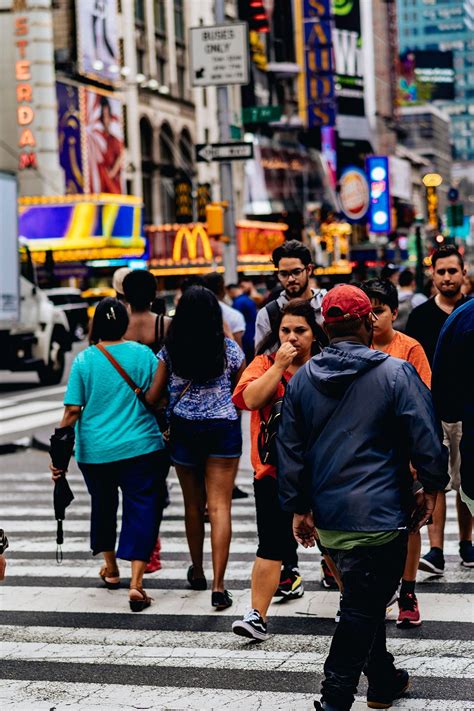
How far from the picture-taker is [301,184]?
77.3 m

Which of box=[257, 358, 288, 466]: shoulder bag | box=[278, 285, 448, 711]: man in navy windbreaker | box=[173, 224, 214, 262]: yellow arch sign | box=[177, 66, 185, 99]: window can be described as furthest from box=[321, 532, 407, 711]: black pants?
box=[177, 66, 185, 99]: window

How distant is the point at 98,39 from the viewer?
174ft

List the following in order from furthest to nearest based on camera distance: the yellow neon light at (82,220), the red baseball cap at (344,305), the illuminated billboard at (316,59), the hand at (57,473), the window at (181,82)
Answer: the illuminated billboard at (316,59)
the window at (181,82)
the yellow neon light at (82,220)
the hand at (57,473)
the red baseball cap at (344,305)

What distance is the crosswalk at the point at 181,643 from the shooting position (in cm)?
597

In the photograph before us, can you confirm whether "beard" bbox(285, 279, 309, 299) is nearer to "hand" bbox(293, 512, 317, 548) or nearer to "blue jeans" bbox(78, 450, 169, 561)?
"blue jeans" bbox(78, 450, 169, 561)

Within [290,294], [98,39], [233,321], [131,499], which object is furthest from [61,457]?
[98,39]

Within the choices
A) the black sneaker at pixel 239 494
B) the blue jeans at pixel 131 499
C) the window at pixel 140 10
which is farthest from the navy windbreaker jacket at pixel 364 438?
the window at pixel 140 10

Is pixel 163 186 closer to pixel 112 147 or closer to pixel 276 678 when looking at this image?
pixel 112 147

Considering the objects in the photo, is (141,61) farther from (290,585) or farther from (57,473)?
(290,585)

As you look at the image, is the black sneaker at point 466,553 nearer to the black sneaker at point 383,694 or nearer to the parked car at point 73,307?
the black sneaker at point 383,694

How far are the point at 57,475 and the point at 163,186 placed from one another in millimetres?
53355

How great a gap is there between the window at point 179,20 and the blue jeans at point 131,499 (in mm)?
57854

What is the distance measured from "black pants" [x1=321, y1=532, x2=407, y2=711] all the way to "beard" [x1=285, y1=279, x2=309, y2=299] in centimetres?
285

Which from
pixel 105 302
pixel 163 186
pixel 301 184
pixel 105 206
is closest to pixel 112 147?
pixel 163 186
